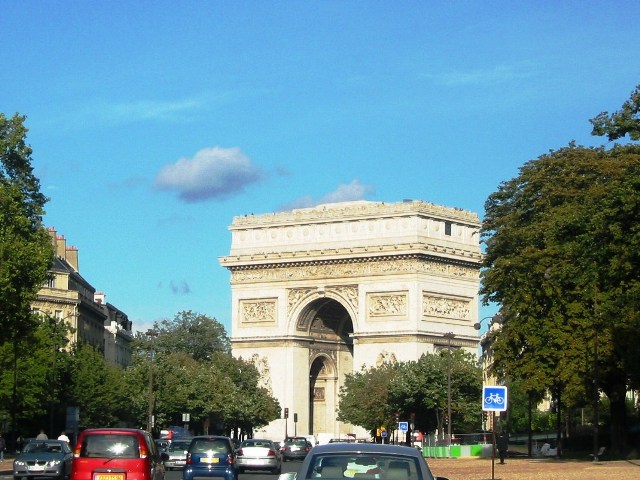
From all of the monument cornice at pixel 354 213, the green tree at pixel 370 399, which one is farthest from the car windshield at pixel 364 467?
the monument cornice at pixel 354 213

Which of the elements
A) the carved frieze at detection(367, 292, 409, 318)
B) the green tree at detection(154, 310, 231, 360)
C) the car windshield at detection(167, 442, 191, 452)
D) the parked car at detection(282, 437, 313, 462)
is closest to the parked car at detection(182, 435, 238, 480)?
the car windshield at detection(167, 442, 191, 452)

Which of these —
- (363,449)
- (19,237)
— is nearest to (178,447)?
(19,237)

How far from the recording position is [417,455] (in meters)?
17.3

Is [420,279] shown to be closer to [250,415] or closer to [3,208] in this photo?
[250,415]

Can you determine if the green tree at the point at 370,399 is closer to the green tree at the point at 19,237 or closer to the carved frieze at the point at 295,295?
the carved frieze at the point at 295,295

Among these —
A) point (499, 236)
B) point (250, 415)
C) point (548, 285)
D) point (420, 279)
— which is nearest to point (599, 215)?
point (548, 285)

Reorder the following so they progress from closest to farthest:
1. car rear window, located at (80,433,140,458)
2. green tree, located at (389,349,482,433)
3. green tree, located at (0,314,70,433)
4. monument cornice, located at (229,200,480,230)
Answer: car rear window, located at (80,433,140,458) → green tree, located at (0,314,70,433) → green tree, located at (389,349,482,433) → monument cornice, located at (229,200,480,230)

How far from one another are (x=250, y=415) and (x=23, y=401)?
27.6 metres

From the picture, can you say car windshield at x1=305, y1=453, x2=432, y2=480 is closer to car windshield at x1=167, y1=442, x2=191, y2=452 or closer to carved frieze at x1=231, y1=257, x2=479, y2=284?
car windshield at x1=167, y1=442, x2=191, y2=452

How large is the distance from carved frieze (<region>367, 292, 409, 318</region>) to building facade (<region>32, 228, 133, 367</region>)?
21.0m

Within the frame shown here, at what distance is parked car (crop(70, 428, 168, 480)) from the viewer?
28.4 m

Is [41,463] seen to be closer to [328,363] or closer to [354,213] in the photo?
[354,213]

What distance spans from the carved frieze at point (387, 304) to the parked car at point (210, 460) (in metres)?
69.2

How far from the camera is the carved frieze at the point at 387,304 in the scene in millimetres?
108125
